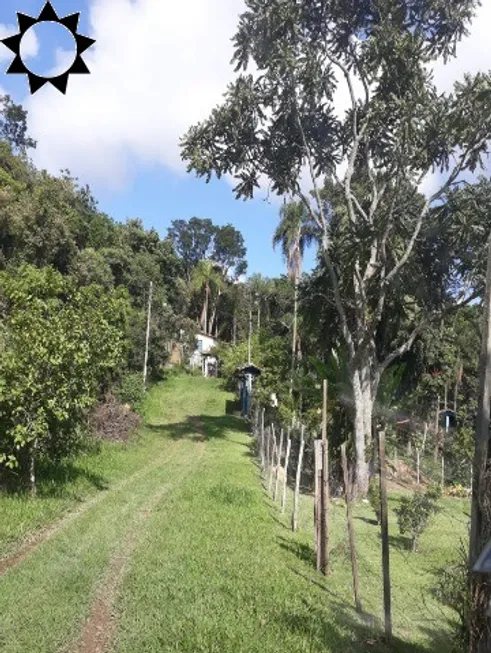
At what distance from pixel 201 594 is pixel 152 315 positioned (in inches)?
1445

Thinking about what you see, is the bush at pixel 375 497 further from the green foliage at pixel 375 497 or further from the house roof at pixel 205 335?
the house roof at pixel 205 335

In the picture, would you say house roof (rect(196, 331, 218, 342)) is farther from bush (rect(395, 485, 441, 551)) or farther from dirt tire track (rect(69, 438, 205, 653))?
dirt tire track (rect(69, 438, 205, 653))

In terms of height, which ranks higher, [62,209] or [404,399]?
[62,209]

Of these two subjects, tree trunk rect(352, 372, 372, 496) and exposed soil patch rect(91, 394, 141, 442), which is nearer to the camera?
tree trunk rect(352, 372, 372, 496)

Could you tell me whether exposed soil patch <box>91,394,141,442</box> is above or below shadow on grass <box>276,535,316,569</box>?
above

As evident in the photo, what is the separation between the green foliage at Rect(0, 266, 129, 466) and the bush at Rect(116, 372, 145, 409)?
1540cm

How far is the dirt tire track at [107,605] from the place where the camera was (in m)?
6.41

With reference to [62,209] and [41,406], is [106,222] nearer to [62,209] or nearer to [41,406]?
[62,209]

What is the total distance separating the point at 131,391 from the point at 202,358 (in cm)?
2943

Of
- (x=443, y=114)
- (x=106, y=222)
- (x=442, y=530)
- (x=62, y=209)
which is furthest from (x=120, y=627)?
(x=106, y=222)

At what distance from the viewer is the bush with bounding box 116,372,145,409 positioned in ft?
98.1

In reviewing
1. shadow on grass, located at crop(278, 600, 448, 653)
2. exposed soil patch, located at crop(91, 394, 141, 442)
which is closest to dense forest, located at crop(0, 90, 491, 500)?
exposed soil patch, located at crop(91, 394, 141, 442)

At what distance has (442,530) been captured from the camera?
16.3 m

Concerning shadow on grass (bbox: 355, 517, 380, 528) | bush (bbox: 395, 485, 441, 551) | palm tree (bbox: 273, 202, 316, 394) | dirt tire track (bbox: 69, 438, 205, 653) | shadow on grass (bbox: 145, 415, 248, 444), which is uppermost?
palm tree (bbox: 273, 202, 316, 394)
